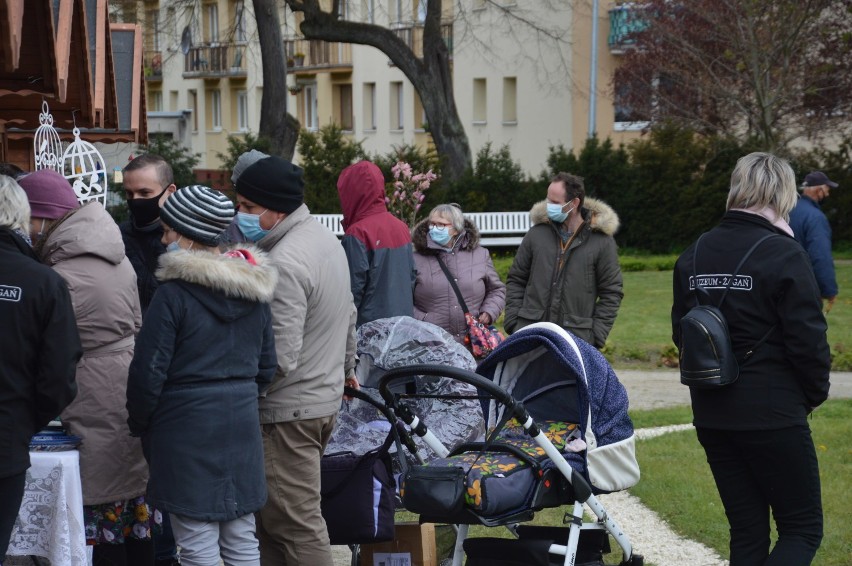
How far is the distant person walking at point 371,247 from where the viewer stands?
723 cm

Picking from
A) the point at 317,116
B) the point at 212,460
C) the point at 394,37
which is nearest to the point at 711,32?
the point at 394,37

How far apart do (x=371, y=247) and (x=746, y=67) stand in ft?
54.8

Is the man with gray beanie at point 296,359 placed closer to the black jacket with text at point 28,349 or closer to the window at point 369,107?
the black jacket with text at point 28,349

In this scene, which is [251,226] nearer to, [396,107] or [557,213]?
[557,213]

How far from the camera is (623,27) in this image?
35188 mm

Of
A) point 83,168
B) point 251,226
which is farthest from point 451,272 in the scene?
point 251,226

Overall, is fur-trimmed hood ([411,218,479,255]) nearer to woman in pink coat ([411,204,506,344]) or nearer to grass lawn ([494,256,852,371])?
woman in pink coat ([411,204,506,344])

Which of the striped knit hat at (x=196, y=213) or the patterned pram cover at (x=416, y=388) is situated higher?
the striped knit hat at (x=196, y=213)

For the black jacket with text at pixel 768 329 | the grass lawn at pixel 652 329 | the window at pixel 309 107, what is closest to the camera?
the black jacket with text at pixel 768 329

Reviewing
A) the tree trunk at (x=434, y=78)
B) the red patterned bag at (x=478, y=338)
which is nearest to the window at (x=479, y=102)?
the tree trunk at (x=434, y=78)

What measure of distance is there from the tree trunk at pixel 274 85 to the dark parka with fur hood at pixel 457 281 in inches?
791

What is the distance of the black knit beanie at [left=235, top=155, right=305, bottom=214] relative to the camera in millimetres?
5250

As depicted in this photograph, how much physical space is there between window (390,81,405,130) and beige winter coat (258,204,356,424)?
39258 mm

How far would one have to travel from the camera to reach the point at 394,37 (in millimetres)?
30641
